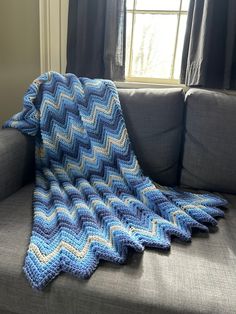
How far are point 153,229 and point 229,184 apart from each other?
0.49 m

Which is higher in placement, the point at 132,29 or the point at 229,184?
the point at 132,29

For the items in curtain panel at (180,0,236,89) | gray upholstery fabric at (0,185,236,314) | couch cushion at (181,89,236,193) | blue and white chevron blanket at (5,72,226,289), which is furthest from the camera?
Result: curtain panel at (180,0,236,89)

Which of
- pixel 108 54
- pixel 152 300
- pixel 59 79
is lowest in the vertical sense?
pixel 152 300

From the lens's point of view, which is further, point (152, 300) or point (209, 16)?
point (209, 16)

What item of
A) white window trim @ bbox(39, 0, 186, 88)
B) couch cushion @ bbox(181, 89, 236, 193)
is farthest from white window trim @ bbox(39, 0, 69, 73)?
couch cushion @ bbox(181, 89, 236, 193)

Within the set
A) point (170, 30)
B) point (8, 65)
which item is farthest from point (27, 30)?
point (170, 30)

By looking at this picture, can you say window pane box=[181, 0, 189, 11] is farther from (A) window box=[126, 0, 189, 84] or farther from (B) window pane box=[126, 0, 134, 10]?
(B) window pane box=[126, 0, 134, 10]

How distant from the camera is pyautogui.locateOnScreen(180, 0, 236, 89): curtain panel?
1448 mm

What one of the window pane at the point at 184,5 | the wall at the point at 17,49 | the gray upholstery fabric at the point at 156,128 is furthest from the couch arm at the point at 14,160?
the window pane at the point at 184,5

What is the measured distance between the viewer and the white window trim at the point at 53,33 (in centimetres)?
162

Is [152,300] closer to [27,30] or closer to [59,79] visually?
[59,79]

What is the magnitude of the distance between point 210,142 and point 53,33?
3.43 feet

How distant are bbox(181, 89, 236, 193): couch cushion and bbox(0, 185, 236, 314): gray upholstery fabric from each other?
1.45 ft

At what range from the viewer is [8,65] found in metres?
1.82
